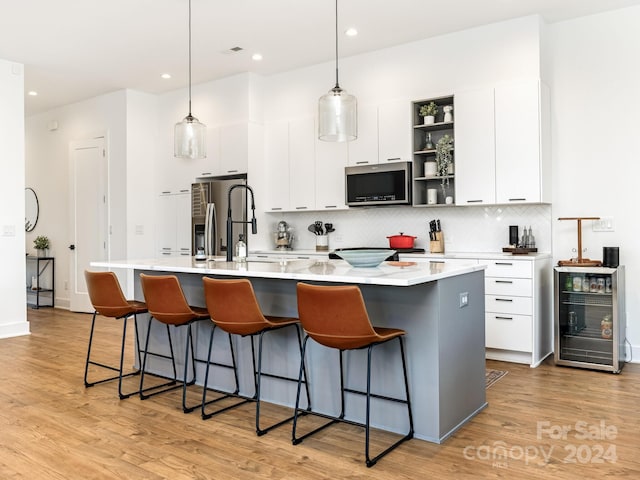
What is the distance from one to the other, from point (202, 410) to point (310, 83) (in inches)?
164

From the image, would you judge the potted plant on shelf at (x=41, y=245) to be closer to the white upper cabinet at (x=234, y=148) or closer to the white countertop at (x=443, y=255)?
the white upper cabinet at (x=234, y=148)

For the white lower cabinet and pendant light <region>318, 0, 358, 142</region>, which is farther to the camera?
the white lower cabinet

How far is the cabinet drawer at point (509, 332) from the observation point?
452 centimetres

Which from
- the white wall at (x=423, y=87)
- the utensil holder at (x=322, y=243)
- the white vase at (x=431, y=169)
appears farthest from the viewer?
the utensil holder at (x=322, y=243)

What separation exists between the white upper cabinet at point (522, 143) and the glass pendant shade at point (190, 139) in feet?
8.58

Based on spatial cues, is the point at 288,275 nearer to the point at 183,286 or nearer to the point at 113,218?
the point at 183,286

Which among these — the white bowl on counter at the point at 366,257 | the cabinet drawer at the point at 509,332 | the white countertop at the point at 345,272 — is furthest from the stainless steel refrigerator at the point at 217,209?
the white bowl on counter at the point at 366,257

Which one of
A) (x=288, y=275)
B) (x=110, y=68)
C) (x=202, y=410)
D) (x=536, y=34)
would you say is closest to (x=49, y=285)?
(x=110, y=68)

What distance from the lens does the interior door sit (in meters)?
7.48

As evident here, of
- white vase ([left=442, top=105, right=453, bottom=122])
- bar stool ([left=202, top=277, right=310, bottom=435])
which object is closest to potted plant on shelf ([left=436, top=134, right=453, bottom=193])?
white vase ([left=442, top=105, right=453, bottom=122])

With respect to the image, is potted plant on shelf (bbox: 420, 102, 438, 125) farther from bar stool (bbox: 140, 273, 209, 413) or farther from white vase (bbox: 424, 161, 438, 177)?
bar stool (bbox: 140, 273, 209, 413)

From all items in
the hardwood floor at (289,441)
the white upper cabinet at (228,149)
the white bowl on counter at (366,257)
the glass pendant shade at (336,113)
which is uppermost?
the white upper cabinet at (228,149)

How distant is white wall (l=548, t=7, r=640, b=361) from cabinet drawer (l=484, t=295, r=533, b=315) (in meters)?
0.75

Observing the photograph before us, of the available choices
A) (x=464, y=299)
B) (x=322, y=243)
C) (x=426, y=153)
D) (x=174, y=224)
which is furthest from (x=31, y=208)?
(x=464, y=299)
